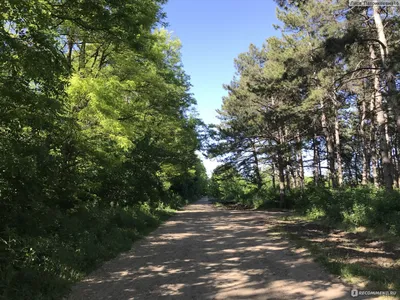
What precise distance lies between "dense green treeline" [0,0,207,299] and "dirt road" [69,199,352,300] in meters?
0.71

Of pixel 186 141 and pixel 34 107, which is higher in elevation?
pixel 186 141

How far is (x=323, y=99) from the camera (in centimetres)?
1936

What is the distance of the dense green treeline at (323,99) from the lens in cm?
1234

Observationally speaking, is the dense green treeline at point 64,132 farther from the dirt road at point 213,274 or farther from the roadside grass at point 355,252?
the roadside grass at point 355,252

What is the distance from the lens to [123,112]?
12.3 m

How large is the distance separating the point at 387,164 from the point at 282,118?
332 inches

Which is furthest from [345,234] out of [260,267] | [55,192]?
[55,192]

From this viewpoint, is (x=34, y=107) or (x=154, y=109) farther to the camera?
(x=154, y=109)

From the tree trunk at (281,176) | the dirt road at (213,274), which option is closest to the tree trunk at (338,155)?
the tree trunk at (281,176)

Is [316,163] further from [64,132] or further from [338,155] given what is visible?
[64,132]

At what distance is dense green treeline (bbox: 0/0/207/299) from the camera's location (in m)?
5.95

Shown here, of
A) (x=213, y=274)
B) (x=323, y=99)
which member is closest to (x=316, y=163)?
(x=323, y=99)

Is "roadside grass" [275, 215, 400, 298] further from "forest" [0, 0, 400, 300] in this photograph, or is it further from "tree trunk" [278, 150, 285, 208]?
"tree trunk" [278, 150, 285, 208]

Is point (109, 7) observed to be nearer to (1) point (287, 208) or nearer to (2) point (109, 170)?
(2) point (109, 170)
